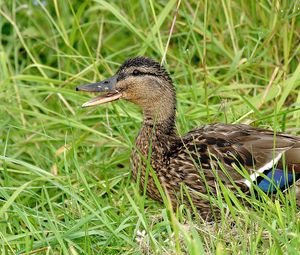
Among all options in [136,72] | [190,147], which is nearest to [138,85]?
[136,72]

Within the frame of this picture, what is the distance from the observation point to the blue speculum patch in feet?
14.0

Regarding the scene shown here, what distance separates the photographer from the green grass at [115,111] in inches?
156

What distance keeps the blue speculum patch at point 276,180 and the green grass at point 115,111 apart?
68mm

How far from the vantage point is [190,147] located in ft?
15.2

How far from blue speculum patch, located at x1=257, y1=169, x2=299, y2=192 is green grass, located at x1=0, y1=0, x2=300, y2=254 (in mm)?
68

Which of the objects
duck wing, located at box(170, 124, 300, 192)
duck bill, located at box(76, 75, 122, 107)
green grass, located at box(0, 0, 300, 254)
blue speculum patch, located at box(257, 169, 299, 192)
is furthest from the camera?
duck bill, located at box(76, 75, 122, 107)

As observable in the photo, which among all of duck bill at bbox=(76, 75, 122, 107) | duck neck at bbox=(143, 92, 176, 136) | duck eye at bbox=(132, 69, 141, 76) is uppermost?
duck eye at bbox=(132, 69, 141, 76)

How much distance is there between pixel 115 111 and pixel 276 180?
107 cm

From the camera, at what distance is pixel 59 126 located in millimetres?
5344

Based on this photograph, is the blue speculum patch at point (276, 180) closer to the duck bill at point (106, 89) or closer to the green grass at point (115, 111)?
the green grass at point (115, 111)

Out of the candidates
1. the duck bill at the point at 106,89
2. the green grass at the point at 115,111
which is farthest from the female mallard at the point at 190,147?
the green grass at the point at 115,111

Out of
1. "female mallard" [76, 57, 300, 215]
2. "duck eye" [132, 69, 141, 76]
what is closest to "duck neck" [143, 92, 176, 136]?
"female mallard" [76, 57, 300, 215]

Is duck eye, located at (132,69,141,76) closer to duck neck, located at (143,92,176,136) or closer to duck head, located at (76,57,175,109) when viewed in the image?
duck head, located at (76,57,175,109)

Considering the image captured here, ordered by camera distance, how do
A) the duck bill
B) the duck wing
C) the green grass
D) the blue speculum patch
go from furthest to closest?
the duck bill
the duck wing
the blue speculum patch
the green grass
